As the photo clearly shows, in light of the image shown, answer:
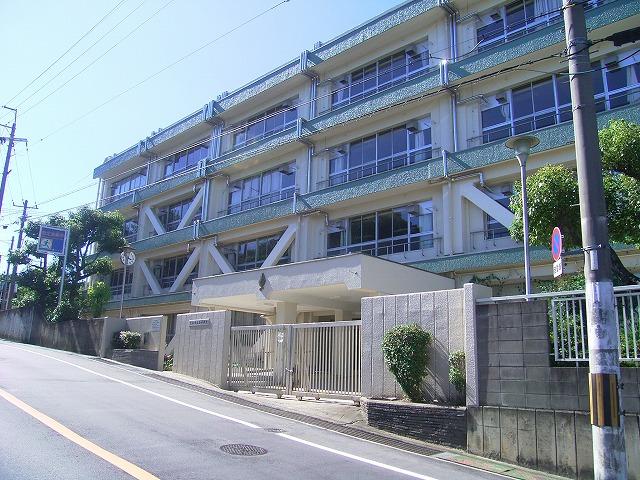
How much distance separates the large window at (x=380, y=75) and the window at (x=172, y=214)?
1363 centimetres

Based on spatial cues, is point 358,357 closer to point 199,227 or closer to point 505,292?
point 505,292

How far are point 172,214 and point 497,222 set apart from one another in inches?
935

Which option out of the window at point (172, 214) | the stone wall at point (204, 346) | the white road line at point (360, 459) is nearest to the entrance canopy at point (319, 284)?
the stone wall at point (204, 346)

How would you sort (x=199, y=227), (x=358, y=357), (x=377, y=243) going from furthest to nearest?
1. (x=199, y=227)
2. (x=377, y=243)
3. (x=358, y=357)

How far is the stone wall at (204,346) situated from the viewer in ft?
53.3

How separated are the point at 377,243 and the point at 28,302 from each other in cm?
2338

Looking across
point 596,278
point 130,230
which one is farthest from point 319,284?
point 130,230

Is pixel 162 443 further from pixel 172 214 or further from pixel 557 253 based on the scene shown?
pixel 172 214

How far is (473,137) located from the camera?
20.9 metres

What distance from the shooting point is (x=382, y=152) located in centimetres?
2388

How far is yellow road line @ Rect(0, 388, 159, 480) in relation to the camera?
624cm

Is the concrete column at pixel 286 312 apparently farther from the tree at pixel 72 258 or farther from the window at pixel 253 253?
the tree at pixel 72 258

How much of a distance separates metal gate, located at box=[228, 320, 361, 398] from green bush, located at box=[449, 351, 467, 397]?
279cm

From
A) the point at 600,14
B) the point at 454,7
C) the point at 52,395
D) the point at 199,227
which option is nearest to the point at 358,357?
the point at 52,395
